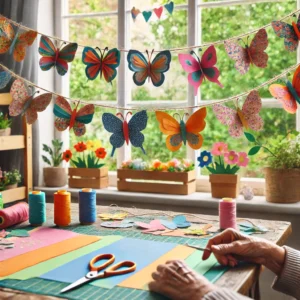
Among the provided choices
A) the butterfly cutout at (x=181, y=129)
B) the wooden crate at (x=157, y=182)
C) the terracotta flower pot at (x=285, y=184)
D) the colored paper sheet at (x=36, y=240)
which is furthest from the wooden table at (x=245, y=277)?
the wooden crate at (x=157, y=182)

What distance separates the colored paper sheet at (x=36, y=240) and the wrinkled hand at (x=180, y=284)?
0.53m

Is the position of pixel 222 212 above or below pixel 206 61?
below

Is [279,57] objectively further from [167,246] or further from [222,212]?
[167,246]

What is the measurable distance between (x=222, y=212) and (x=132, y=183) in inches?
44.7

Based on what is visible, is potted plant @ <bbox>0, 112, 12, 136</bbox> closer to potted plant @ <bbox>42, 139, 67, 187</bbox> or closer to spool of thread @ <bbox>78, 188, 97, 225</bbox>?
potted plant @ <bbox>42, 139, 67, 187</bbox>

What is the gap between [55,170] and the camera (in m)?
3.22

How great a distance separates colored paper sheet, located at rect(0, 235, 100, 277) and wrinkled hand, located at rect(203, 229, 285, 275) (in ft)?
1.51

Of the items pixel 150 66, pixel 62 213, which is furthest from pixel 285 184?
pixel 62 213

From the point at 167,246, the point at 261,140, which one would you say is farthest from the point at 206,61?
the point at 261,140

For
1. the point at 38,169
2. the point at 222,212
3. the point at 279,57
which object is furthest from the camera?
the point at 38,169

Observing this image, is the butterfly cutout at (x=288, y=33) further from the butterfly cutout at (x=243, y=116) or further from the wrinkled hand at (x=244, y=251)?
the wrinkled hand at (x=244, y=251)

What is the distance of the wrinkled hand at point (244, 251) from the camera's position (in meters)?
1.49

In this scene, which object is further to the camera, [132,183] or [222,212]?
[132,183]

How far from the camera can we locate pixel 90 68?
2229mm
